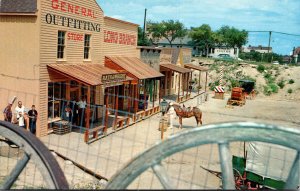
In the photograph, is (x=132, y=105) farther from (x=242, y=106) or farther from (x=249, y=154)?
(x=249, y=154)

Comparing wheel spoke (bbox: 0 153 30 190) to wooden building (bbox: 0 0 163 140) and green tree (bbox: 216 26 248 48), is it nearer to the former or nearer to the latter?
wooden building (bbox: 0 0 163 140)

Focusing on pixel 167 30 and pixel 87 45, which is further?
pixel 167 30

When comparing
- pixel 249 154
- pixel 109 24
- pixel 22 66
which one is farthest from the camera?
pixel 109 24

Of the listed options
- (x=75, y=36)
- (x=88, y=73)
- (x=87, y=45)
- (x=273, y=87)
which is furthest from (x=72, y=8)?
(x=273, y=87)

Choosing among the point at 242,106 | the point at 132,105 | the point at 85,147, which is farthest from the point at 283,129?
the point at 242,106

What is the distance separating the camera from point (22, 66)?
55.8ft

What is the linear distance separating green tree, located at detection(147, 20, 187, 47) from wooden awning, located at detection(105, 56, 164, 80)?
69.6m

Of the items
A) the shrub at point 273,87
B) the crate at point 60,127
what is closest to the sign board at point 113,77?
the crate at point 60,127

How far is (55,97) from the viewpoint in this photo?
18.1m

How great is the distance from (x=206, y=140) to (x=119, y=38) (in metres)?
22.3

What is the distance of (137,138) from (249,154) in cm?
717

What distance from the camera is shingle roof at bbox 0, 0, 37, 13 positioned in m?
16.6

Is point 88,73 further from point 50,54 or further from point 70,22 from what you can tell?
point 70,22

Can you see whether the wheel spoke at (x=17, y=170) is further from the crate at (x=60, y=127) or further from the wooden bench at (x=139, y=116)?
the wooden bench at (x=139, y=116)
